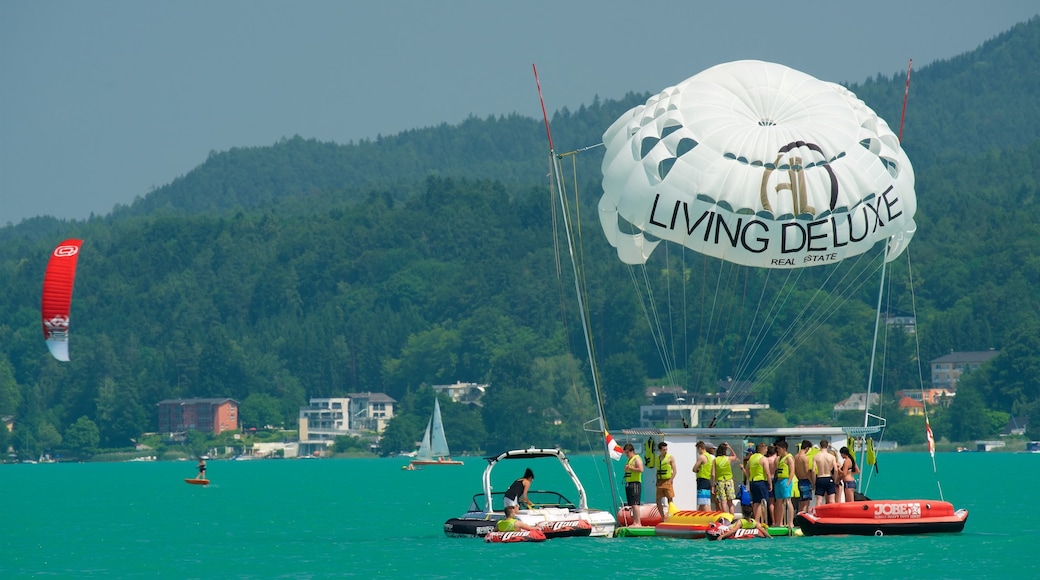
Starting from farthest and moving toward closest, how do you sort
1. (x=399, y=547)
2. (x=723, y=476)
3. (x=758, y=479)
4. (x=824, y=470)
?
(x=399, y=547) < (x=824, y=470) < (x=723, y=476) < (x=758, y=479)

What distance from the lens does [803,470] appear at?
113ft

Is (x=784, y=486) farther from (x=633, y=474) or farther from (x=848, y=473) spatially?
(x=633, y=474)

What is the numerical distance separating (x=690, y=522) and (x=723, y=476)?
1.08 metres

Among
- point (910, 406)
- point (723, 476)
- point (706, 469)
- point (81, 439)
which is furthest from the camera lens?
point (81, 439)

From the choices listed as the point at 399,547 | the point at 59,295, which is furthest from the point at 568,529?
the point at 59,295

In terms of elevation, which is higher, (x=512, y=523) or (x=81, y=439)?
(x=81, y=439)

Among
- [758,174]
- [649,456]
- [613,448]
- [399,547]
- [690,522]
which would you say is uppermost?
[758,174]

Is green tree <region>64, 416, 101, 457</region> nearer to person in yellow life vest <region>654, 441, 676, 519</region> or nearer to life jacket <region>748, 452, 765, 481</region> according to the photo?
person in yellow life vest <region>654, 441, 676, 519</region>

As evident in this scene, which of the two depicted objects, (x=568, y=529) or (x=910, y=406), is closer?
(x=568, y=529)

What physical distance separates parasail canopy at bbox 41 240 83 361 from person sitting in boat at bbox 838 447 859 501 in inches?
600

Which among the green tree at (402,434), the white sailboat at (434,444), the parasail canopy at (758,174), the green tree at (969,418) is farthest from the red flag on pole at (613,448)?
the green tree at (402,434)

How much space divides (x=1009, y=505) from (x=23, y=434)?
6187 inches

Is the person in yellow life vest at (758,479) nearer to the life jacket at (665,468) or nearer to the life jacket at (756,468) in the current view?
the life jacket at (756,468)

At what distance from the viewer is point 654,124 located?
118 feet
